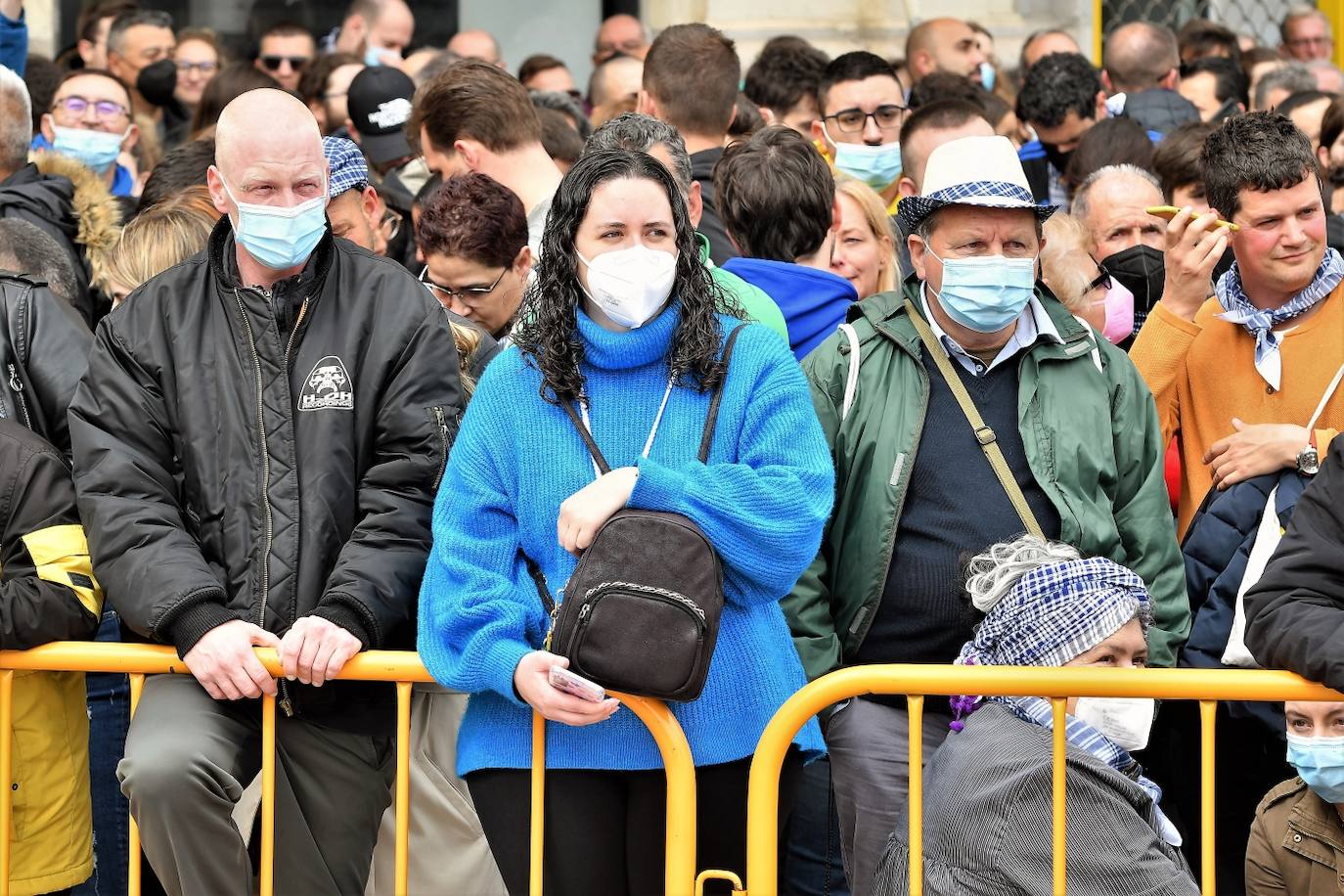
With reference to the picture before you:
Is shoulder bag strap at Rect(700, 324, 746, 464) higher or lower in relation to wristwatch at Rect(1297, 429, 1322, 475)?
higher

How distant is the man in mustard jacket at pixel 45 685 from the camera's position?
389cm

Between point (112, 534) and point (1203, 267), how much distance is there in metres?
2.90

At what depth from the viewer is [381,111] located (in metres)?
7.71

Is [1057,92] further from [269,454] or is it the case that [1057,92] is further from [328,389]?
[269,454]

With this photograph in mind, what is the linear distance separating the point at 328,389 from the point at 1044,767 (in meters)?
1.72

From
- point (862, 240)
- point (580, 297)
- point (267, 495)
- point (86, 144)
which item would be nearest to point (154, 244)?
point (267, 495)

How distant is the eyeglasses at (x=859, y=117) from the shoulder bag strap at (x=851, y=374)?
10.0 ft

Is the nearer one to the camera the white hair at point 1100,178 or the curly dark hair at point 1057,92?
the white hair at point 1100,178

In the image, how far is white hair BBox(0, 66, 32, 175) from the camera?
19.2 feet

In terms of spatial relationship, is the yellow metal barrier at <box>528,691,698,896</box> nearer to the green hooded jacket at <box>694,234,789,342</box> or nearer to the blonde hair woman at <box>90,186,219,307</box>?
the green hooded jacket at <box>694,234,789,342</box>

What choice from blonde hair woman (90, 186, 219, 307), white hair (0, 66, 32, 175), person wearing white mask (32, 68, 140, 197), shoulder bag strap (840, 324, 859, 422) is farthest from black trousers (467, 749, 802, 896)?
person wearing white mask (32, 68, 140, 197)

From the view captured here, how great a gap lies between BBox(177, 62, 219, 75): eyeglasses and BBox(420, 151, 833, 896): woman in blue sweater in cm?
640

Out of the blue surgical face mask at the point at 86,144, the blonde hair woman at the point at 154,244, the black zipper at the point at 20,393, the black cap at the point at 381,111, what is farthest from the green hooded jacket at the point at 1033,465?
the blue surgical face mask at the point at 86,144

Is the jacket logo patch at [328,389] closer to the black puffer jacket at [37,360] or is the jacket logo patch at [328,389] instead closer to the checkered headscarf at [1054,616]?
the black puffer jacket at [37,360]
